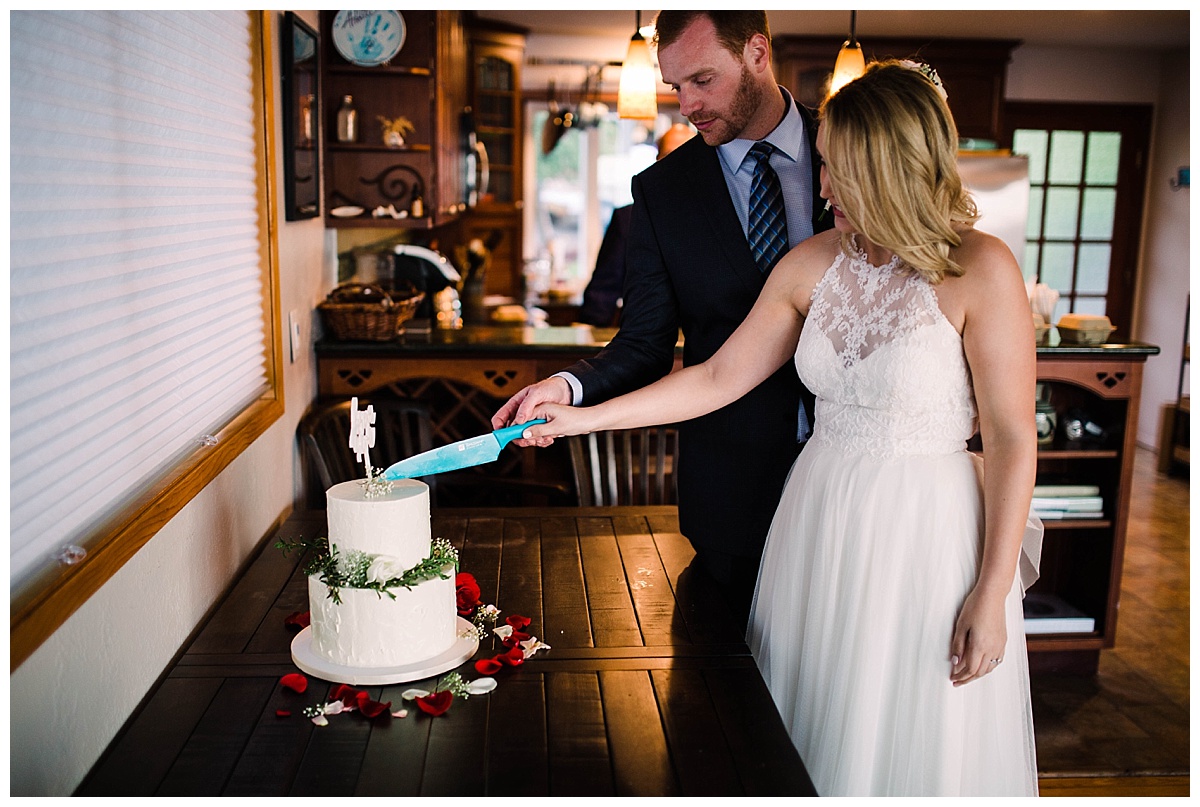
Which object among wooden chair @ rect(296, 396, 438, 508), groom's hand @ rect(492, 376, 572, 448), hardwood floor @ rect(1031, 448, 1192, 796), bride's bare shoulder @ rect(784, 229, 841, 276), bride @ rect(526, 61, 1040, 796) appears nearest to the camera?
bride @ rect(526, 61, 1040, 796)

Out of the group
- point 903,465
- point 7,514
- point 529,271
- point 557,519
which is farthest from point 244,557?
point 529,271

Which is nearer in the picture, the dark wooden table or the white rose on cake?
the dark wooden table

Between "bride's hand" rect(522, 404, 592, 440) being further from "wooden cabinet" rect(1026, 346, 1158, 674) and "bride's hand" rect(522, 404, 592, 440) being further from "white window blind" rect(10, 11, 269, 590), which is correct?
"wooden cabinet" rect(1026, 346, 1158, 674)

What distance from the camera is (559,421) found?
6.07 ft

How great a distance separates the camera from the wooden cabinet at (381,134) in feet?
11.1

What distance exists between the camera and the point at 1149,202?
706cm

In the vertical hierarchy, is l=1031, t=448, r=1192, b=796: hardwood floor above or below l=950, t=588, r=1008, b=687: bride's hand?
below

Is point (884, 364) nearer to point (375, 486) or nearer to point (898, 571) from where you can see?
point (898, 571)

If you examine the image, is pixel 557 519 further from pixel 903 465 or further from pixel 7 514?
pixel 7 514

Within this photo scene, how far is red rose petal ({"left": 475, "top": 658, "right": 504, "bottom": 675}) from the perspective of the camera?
153cm

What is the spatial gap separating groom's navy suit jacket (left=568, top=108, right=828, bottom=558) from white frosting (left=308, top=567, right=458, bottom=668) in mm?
621

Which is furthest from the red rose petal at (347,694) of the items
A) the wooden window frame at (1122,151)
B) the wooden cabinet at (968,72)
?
the wooden window frame at (1122,151)

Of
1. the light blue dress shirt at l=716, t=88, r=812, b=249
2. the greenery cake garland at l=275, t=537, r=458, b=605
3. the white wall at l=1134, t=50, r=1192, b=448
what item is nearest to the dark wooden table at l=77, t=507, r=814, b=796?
the greenery cake garland at l=275, t=537, r=458, b=605

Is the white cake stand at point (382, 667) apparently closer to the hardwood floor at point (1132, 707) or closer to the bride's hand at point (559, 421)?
the bride's hand at point (559, 421)
